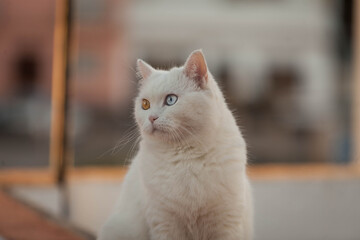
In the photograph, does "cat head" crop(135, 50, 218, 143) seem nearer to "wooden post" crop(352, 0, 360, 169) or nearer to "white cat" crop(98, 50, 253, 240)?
"white cat" crop(98, 50, 253, 240)

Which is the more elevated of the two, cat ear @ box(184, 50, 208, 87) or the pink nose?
cat ear @ box(184, 50, 208, 87)

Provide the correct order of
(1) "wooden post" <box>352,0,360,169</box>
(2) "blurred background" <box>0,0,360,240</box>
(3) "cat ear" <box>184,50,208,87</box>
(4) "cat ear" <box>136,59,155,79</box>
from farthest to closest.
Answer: (2) "blurred background" <box>0,0,360,240</box>
(1) "wooden post" <box>352,0,360,169</box>
(4) "cat ear" <box>136,59,155,79</box>
(3) "cat ear" <box>184,50,208,87</box>

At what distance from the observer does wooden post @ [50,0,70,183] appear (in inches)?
92.5

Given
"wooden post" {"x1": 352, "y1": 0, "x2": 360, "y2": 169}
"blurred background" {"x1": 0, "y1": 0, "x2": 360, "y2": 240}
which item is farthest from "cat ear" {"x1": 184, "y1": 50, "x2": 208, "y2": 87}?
"blurred background" {"x1": 0, "y1": 0, "x2": 360, "y2": 240}

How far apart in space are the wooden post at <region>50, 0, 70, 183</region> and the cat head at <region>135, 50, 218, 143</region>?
143 centimetres

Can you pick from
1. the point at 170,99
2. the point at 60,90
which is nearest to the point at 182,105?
the point at 170,99

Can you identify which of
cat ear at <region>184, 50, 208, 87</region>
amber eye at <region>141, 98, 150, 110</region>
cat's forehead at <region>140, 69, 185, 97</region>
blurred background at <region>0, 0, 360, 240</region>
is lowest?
blurred background at <region>0, 0, 360, 240</region>

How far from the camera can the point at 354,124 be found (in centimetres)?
302

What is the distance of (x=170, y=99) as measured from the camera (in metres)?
1.02

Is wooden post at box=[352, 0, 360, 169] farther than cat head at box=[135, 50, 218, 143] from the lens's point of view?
Yes

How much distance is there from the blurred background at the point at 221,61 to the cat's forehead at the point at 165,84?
2.80m

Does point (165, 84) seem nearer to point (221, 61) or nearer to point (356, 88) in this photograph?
point (356, 88)

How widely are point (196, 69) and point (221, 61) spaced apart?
6.98 meters

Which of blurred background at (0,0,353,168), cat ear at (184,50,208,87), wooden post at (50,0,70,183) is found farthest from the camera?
blurred background at (0,0,353,168)
